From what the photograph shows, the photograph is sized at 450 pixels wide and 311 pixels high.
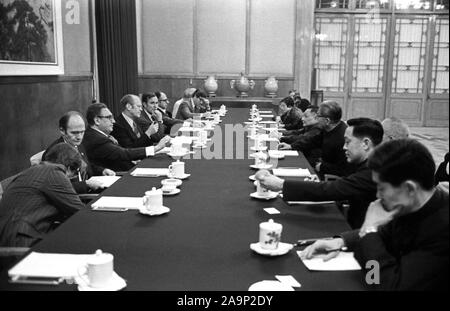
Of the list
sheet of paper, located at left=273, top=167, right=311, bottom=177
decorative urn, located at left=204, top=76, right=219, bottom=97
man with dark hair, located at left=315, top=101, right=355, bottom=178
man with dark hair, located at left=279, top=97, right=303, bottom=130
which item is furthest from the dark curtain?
sheet of paper, located at left=273, top=167, right=311, bottom=177

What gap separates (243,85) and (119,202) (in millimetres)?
8527

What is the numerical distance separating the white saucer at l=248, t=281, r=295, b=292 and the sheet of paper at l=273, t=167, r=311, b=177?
5.64 feet

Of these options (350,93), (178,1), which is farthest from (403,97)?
(178,1)

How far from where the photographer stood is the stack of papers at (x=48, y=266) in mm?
1541

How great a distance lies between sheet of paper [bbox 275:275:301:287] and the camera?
1509 millimetres

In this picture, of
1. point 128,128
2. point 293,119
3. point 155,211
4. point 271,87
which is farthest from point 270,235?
point 271,87

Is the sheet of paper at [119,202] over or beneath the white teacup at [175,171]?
beneath

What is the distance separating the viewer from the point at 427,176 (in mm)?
1397

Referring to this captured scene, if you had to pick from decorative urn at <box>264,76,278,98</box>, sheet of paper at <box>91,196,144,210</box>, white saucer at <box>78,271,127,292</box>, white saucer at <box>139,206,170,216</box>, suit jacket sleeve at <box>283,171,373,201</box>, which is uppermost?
decorative urn at <box>264,76,278,98</box>

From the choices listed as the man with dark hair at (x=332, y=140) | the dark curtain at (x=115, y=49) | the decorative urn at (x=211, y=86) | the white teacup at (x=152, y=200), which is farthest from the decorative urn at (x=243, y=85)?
the white teacup at (x=152, y=200)

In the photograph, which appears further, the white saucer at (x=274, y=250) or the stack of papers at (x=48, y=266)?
the white saucer at (x=274, y=250)

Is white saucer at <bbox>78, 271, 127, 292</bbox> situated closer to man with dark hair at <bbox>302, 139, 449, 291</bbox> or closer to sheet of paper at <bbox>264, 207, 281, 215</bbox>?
man with dark hair at <bbox>302, 139, 449, 291</bbox>

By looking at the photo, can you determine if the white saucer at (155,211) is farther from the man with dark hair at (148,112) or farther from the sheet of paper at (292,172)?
the man with dark hair at (148,112)

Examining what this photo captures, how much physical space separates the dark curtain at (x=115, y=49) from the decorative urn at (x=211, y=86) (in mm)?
1616
